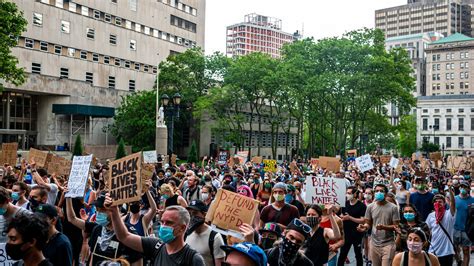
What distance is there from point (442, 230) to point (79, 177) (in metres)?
6.30

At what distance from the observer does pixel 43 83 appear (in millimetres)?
52312

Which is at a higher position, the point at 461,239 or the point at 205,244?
the point at 205,244

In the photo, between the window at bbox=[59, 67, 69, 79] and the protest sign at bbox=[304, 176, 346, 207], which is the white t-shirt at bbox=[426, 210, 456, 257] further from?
the window at bbox=[59, 67, 69, 79]

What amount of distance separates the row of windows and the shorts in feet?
155

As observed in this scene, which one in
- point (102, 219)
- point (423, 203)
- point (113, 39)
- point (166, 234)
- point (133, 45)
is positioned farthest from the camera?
point (133, 45)

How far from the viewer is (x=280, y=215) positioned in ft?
31.1

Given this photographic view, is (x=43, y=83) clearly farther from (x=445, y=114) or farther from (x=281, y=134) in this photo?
(x=445, y=114)

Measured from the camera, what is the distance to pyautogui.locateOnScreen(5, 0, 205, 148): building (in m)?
53.5

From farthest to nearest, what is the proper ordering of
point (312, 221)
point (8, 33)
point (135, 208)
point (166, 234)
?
point (8, 33)
point (135, 208)
point (312, 221)
point (166, 234)

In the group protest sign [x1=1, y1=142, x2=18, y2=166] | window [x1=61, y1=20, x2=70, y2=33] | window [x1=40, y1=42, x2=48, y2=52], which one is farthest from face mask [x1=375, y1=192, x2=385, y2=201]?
window [x1=61, y1=20, x2=70, y2=33]

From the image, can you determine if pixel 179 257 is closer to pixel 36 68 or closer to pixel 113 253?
pixel 113 253

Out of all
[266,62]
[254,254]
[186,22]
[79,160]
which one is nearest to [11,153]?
[79,160]

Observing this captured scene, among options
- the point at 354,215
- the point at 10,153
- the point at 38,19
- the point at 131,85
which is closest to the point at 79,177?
the point at 354,215

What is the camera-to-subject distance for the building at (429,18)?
590 ft
